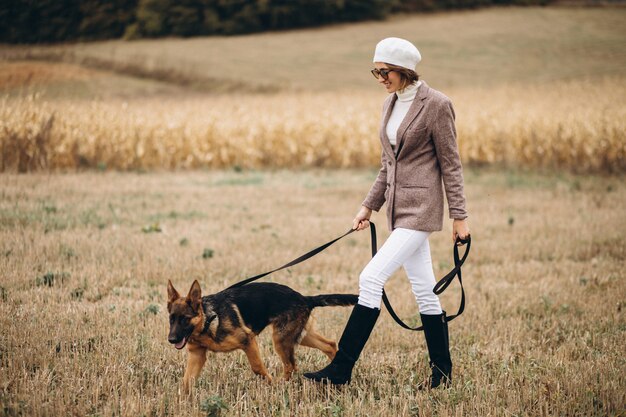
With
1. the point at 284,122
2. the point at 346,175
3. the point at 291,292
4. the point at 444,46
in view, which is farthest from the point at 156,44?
the point at 291,292

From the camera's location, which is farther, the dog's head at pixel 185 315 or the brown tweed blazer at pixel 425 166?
the brown tweed blazer at pixel 425 166

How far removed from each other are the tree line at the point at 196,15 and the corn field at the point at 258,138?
14.4m

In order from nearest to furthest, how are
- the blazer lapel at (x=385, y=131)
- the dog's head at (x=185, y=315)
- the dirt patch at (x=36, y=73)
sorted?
the dog's head at (x=185, y=315) → the blazer lapel at (x=385, y=131) → the dirt patch at (x=36, y=73)

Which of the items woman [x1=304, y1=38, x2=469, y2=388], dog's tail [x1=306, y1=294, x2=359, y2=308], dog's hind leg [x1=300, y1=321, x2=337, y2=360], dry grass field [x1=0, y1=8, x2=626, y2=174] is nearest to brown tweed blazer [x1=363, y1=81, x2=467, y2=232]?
woman [x1=304, y1=38, x2=469, y2=388]

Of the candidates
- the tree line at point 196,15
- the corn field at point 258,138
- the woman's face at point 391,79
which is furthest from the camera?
the tree line at point 196,15

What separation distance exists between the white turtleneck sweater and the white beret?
200 millimetres

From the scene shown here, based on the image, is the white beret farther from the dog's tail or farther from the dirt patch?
the dirt patch

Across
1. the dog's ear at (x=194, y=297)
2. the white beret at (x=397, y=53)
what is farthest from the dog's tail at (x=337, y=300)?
the white beret at (x=397, y=53)

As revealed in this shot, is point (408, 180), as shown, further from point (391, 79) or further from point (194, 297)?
point (194, 297)

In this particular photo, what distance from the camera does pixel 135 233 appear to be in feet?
33.8

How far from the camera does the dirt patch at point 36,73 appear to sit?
2158cm

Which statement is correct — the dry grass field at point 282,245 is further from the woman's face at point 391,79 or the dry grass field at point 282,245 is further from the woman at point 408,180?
the woman's face at point 391,79

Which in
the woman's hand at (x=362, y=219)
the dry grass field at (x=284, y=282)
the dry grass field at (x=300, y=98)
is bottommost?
the dry grass field at (x=300, y=98)

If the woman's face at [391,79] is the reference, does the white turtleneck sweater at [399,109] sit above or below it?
below
